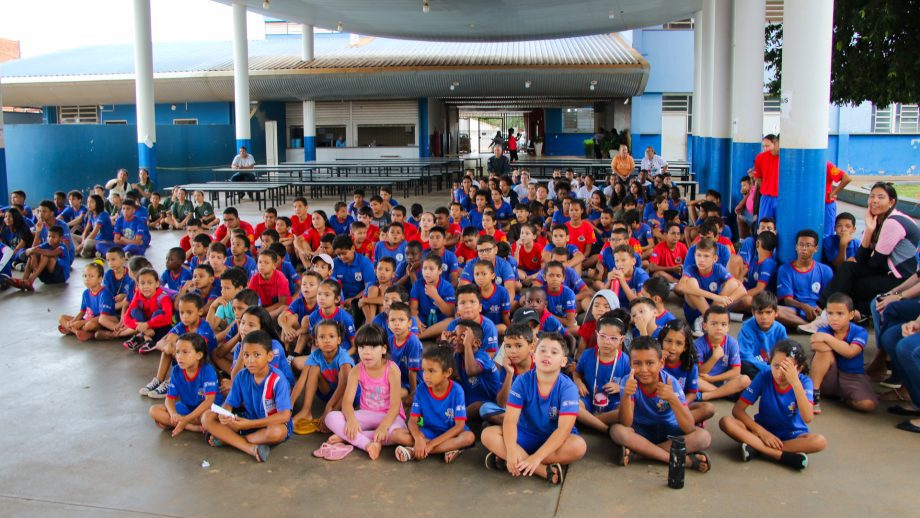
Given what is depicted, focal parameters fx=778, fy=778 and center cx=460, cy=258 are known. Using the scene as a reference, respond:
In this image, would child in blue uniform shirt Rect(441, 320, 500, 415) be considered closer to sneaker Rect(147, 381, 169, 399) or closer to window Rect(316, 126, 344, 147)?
sneaker Rect(147, 381, 169, 399)

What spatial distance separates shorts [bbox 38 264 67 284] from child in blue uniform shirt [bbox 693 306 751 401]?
7649 mm

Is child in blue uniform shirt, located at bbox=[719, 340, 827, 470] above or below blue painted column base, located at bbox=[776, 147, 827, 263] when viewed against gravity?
below

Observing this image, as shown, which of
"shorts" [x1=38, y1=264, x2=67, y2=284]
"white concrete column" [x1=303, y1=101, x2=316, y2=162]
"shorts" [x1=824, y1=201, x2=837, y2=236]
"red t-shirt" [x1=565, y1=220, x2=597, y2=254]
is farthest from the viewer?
"white concrete column" [x1=303, y1=101, x2=316, y2=162]

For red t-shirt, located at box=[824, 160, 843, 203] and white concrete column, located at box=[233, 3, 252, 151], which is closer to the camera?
red t-shirt, located at box=[824, 160, 843, 203]

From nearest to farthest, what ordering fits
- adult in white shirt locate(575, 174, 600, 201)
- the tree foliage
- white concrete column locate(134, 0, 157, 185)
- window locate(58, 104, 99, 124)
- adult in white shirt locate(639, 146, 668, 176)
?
the tree foliage, adult in white shirt locate(575, 174, 600, 201), adult in white shirt locate(639, 146, 668, 176), white concrete column locate(134, 0, 157, 185), window locate(58, 104, 99, 124)

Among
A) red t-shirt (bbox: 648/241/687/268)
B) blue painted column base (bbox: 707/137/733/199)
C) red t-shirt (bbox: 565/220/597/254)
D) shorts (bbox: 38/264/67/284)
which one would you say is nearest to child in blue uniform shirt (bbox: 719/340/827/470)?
red t-shirt (bbox: 648/241/687/268)

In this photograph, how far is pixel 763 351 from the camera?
200 inches

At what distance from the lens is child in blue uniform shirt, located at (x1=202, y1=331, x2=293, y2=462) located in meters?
4.34

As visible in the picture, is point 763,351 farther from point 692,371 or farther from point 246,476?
point 246,476

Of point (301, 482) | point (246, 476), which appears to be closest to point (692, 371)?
point (301, 482)

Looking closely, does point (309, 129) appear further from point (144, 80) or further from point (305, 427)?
point (305, 427)

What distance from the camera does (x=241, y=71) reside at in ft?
67.9

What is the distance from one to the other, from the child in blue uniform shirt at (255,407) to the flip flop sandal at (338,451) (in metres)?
0.31

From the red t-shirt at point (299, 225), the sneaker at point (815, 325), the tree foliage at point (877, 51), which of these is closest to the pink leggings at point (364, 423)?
the sneaker at point (815, 325)
